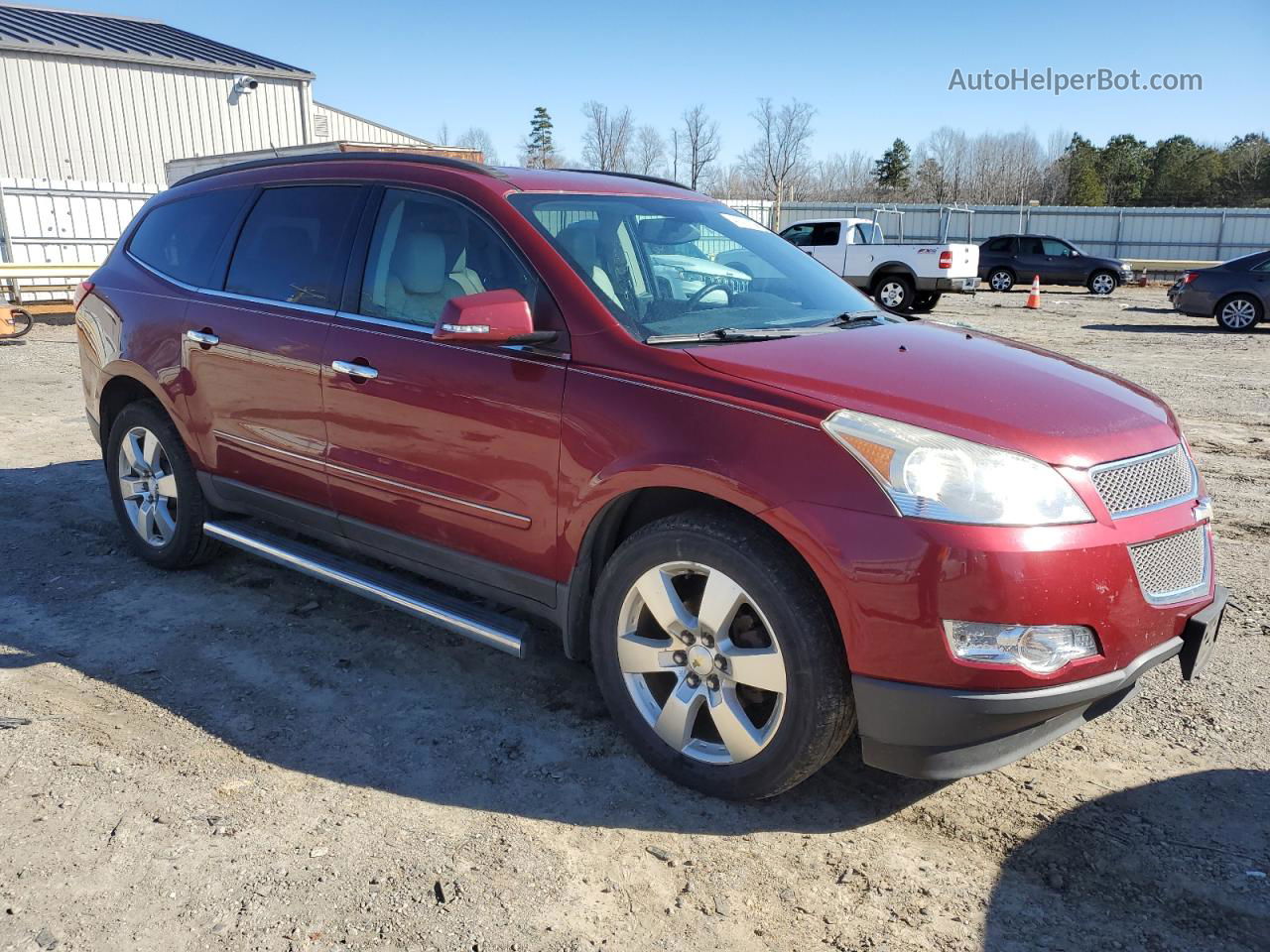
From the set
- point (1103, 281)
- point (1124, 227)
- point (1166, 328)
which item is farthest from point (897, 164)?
point (1166, 328)

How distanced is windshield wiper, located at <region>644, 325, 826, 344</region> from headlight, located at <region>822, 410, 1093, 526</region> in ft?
2.41

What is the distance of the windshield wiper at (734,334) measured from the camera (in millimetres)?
3162

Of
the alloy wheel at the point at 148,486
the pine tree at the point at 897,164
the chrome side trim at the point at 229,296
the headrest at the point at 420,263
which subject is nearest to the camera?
the headrest at the point at 420,263

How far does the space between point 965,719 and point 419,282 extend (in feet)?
8.00

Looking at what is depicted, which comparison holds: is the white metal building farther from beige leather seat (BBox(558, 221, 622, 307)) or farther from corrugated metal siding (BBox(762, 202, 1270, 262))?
beige leather seat (BBox(558, 221, 622, 307))

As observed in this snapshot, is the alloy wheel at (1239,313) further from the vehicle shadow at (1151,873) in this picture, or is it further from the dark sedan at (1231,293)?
the vehicle shadow at (1151,873)

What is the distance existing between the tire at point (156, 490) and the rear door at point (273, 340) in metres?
0.29

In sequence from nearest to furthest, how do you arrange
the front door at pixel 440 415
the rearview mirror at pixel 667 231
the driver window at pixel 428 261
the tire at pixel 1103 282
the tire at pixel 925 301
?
the front door at pixel 440 415 → the driver window at pixel 428 261 → the rearview mirror at pixel 667 231 → the tire at pixel 925 301 → the tire at pixel 1103 282

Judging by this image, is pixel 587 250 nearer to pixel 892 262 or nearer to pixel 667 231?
pixel 667 231

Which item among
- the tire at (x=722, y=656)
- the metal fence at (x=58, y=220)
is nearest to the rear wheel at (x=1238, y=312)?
→ the tire at (x=722, y=656)

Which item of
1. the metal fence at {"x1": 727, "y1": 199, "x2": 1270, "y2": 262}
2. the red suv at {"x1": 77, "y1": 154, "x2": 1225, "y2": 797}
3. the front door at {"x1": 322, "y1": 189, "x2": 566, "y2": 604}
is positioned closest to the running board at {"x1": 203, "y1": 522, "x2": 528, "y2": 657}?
the red suv at {"x1": 77, "y1": 154, "x2": 1225, "y2": 797}

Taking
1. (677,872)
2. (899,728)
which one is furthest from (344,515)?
(899,728)

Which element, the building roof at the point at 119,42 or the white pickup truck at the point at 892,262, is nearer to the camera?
the white pickup truck at the point at 892,262

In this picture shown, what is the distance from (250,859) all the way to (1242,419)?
362 inches
